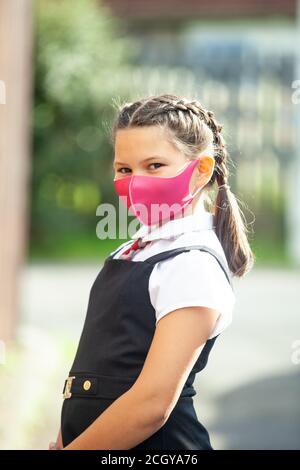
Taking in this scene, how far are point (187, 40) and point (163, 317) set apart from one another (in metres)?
17.6

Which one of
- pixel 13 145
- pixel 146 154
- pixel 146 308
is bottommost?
pixel 13 145

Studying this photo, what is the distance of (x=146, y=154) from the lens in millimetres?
1354

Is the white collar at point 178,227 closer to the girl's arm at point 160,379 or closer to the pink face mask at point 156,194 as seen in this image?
the pink face mask at point 156,194

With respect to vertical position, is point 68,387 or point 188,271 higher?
point 188,271

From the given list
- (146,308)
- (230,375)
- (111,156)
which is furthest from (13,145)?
(111,156)

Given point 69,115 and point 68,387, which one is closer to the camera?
point 68,387

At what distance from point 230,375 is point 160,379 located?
16.2ft

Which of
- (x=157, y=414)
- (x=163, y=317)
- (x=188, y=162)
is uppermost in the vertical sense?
(x=188, y=162)

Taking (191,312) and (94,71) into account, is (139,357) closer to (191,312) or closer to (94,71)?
(191,312)

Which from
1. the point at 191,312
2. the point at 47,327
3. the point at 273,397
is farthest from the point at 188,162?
the point at 47,327

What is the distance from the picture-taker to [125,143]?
1.36m

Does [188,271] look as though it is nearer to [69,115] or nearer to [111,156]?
[111,156]

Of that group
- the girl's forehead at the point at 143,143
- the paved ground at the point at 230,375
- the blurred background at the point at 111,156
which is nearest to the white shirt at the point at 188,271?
the girl's forehead at the point at 143,143

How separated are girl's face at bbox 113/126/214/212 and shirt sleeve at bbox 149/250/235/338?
11 centimetres
